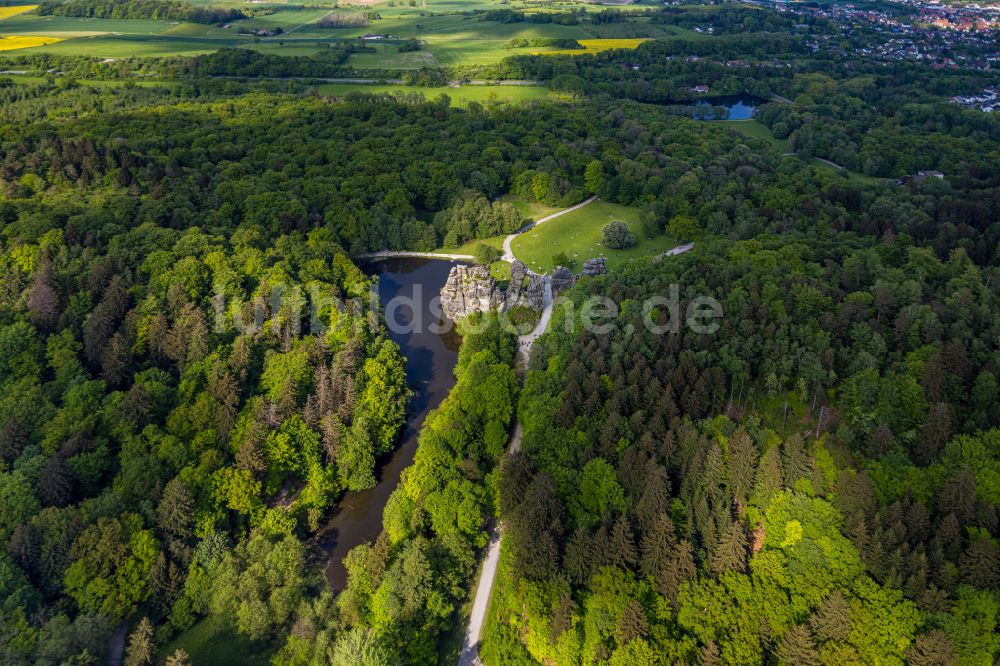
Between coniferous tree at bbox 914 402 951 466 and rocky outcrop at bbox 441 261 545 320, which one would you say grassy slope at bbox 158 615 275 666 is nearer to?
rocky outcrop at bbox 441 261 545 320

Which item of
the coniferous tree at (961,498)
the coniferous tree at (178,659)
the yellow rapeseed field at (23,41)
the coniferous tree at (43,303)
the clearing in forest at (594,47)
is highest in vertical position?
Answer: the yellow rapeseed field at (23,41)

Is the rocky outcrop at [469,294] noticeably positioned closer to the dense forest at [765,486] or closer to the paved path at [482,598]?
the dense forest at [765,486]

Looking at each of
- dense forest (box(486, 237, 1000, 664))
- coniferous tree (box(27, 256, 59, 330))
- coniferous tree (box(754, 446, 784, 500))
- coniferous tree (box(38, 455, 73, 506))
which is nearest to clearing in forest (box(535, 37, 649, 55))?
dense forest (box(486, 237, 1000, 664))

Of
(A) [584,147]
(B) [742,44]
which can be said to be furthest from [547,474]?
(B) [742,44]

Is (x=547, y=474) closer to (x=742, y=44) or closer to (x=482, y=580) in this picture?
(x=482, y=580)

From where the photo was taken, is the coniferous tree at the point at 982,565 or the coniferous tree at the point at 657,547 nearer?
the coniferous tree at the point at 982,565

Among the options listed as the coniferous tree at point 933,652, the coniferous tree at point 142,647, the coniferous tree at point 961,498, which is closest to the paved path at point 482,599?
the coniferous tree at point 142,647

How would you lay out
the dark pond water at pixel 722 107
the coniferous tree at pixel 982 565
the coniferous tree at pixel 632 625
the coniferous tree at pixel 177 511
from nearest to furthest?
the coniferous tree at pixel 982 565 < the coniferous tree at pixel 632 625 < the coniferous tree at pixel 177 511 < the dark pond water at pixel 722 107

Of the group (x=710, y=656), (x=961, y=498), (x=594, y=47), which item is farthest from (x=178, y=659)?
(x=594, y=47)
